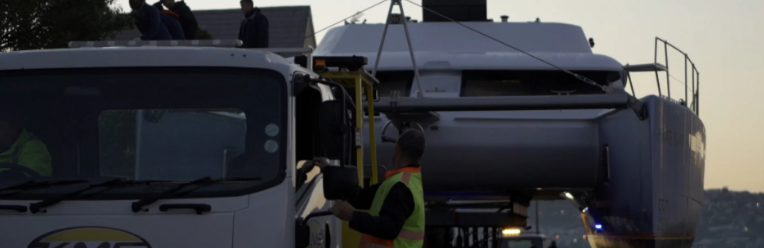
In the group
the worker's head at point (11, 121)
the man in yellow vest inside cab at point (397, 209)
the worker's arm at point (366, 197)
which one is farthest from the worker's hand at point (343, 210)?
the worker's head at point (11, 121)

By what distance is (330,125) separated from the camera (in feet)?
16.4

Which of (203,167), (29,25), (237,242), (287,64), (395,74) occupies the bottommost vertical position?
(237,242)

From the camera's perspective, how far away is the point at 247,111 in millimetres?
4980

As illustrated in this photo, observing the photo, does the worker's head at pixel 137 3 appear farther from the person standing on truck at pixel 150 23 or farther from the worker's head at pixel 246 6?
the worker's head at pixel 246 6

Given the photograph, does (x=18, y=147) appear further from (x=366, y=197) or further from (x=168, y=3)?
(x=168, y=3)

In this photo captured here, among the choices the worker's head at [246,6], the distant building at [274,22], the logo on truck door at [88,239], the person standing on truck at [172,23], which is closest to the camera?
the logo on truck door at [88,239]

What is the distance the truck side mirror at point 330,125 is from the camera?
16.4ft

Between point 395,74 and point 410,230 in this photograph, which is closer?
point 410,230

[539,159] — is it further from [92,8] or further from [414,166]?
[92,8]

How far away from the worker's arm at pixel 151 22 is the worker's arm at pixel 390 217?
8.15ft

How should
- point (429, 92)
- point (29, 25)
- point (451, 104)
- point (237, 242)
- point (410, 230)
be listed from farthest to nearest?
point (29, 25), point (429, 92), point (451, 104), point (410, 230), point (237, 242)

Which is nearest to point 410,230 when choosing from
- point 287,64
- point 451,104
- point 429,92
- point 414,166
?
point 414,166

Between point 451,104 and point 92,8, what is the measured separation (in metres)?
6.67

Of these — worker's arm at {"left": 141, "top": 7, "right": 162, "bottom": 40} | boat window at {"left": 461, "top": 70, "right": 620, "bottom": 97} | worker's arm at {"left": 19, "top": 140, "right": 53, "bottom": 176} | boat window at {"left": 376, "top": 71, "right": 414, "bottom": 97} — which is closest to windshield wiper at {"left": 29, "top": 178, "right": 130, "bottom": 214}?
worker's arm at {"left": 19, "top": 140, "right": 53, "bottom": 176}
